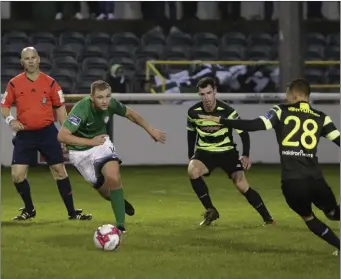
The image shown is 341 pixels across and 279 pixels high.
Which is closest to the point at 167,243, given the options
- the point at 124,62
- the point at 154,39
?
the point at 124,62

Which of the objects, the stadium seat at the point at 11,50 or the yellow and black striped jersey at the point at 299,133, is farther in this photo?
the stadium seat at the point at 11,50

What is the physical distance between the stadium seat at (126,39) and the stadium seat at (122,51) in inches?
15.6

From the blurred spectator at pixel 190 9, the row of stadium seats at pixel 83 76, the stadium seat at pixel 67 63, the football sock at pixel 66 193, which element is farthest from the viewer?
the blurred spectator at pixel 190 9

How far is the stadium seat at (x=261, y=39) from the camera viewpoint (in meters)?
24.0

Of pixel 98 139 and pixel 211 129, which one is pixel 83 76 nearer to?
pixel 211 129

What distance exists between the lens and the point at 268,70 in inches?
813

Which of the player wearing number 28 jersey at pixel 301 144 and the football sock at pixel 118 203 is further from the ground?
the player wearing number 28 jersey at pixel 301 144

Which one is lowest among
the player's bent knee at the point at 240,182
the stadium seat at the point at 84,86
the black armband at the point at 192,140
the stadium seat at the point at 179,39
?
the player's bent knee at the point at 240,182

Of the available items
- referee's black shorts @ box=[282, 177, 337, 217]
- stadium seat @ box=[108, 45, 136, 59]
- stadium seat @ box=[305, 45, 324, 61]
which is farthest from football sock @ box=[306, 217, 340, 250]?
stadium seat @ box=[305, 45, 324, 61]

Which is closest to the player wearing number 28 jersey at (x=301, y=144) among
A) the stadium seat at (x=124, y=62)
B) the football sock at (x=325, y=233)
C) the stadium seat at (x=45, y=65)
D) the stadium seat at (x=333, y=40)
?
the football sock at (x=325, y=233)

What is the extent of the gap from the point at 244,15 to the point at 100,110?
15.9 meters

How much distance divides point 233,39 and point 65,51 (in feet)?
13.3

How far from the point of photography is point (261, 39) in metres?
24.0

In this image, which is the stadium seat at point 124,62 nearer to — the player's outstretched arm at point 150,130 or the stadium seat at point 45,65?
the stadium seat at point 45,65
